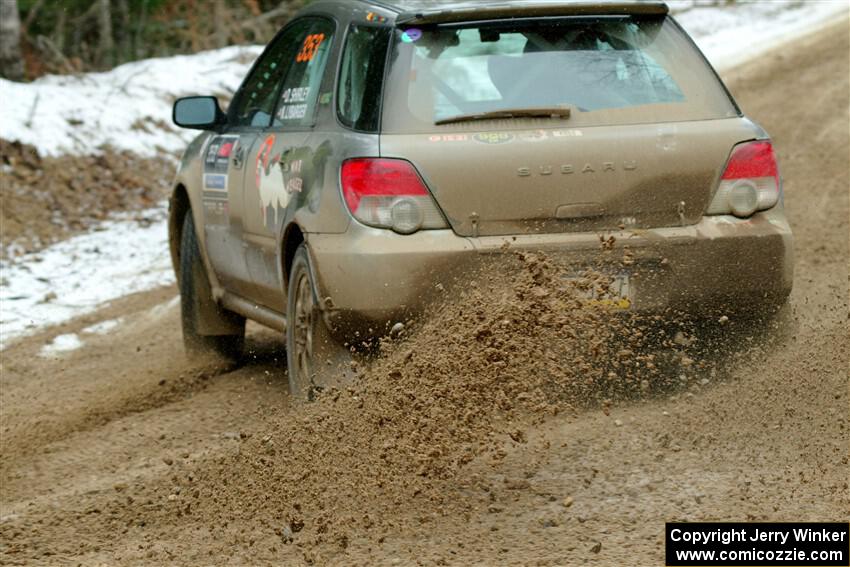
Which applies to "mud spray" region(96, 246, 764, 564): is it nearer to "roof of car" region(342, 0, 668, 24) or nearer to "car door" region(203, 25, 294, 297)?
"roof of car" region(342, 0, 668, 24)

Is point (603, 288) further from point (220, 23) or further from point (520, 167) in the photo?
point (220, 23)

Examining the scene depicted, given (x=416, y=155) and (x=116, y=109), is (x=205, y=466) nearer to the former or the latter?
(x=416, y=155)

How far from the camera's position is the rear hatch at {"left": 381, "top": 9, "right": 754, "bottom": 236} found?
562 centimetres

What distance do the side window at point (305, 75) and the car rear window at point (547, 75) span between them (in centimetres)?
81

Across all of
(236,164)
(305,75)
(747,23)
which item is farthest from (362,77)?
(747,23)

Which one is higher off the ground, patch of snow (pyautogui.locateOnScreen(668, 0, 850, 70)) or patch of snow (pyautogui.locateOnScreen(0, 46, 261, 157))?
patch of snow (pyautogui.locateOnScreen(0, 46, 261, 157))

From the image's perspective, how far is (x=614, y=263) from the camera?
18.6 ft

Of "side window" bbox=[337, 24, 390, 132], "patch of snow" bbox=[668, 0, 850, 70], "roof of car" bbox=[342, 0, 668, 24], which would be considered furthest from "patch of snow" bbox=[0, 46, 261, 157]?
"roof of car" bbox=[342, 0, 668, 24]

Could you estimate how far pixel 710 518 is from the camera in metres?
4.52

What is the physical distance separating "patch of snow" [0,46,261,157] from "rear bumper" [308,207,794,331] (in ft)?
28.8

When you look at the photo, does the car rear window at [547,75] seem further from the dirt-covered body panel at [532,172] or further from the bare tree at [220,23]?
the bare tree at [220,23]

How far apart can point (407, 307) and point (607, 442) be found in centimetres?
95

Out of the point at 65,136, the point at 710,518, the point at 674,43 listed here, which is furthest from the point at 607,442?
the point at 65,136

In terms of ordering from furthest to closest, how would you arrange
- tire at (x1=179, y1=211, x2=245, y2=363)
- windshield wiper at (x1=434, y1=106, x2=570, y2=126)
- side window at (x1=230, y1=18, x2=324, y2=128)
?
tire at (x1=179, y1=211, x2=245, y2=363) → side window at (x1=230, y1=18, x2=324, y2=128) → windshield wiper at (x1=434, y1=106, x2=570, y2=126)
